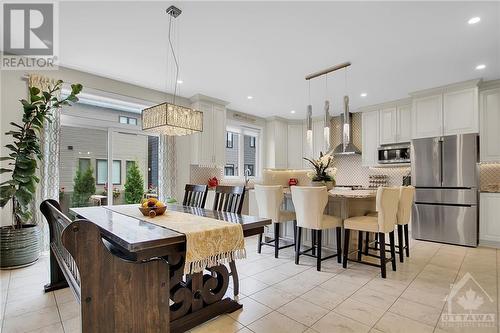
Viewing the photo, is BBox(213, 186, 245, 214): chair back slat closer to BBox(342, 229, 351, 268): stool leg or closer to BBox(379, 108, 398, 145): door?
BBox(342, 229, 351, 268): stool leg

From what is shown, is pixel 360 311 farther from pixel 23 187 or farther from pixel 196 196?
pixel 23 187

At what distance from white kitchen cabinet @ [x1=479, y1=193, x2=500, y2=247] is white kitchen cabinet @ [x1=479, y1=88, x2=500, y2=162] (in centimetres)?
63

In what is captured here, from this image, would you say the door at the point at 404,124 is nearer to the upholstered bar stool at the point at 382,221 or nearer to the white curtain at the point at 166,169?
the upholstered bar stool at the point at 382,221

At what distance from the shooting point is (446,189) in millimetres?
4363

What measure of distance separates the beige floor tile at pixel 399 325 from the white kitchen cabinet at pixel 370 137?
407cm

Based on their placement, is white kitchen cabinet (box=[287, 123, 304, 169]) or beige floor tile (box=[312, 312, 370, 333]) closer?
beige floor tile (box=[312, 312, 370, 333])

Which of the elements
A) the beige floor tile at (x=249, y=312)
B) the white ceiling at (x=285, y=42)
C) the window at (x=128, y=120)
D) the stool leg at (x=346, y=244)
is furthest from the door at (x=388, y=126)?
the window at (x=128, y=120)

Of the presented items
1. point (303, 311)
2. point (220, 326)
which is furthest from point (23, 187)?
point (303, 311)

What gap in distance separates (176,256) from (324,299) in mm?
1455

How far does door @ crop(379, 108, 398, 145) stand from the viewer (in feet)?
17.6

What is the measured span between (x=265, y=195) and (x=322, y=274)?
3.94 ft

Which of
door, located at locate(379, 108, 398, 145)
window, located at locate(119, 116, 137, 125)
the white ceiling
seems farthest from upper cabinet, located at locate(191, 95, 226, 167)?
door, located at locate(379, 108, 398, 145)

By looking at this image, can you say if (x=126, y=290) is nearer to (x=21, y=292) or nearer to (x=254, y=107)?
(x=21, y=292)

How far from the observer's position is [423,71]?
3.86m
